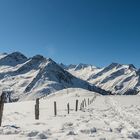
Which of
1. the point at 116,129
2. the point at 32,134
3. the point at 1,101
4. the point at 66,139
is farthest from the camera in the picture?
the point at 1,101

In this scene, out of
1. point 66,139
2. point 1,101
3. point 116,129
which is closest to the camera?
point 66,139

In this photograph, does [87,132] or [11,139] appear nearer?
[11,139]

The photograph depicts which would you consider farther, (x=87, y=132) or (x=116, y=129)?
(x=116, y=129)

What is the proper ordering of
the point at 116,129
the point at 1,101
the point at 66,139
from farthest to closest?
1. the point at 1,101
2. the point at 116,129
3. the point at 66,139

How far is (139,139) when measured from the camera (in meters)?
12.0

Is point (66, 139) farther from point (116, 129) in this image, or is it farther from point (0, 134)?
point (116, 129)

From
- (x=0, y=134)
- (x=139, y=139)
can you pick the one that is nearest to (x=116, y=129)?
(x=139, y=139)

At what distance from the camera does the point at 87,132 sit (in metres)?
13.5

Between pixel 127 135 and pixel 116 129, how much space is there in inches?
83.1

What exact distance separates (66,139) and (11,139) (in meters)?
1.97

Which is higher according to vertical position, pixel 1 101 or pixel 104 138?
pixel 1 101

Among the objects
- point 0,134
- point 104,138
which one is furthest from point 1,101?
point 104,138

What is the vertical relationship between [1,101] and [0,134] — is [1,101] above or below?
above

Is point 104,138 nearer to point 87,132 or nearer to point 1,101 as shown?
point 87,132
